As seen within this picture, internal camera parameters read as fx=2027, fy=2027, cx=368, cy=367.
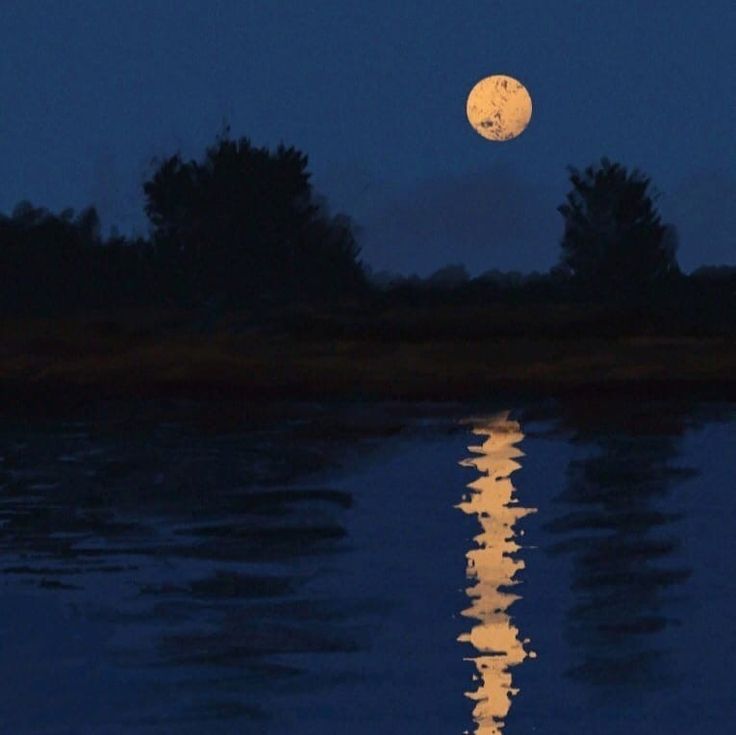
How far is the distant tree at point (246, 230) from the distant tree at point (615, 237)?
14.2 meters

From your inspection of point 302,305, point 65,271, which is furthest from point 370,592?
point 65,271

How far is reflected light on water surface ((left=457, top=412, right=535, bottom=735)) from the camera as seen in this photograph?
9.75 meters

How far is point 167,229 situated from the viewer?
3656 inches

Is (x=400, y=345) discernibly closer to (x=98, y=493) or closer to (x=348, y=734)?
(x=98, y=493)

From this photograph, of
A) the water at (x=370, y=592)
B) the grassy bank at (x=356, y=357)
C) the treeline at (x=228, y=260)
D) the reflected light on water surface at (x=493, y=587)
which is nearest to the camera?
the water at (x=370, y=592)

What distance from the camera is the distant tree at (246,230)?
Answer: 89625 millimetres

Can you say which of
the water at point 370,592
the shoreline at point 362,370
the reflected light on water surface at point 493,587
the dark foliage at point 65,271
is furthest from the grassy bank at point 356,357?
→ the reflected light on water surface at point 493,587

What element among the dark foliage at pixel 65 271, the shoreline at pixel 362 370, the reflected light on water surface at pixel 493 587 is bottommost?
the reflected light on water surface at pixel 493 587

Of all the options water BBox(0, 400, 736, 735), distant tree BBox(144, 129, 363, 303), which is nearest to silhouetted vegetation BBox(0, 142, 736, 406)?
distant tree BBox(144, 129, 363, 303)

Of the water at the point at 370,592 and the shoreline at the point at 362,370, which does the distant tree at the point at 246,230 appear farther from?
the water at the point at 370,592

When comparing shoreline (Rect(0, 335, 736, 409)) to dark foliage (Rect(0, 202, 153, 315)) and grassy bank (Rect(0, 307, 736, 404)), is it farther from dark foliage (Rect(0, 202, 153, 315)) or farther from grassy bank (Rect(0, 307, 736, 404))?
dark foliage (Rect(0, 202, 153, 315))

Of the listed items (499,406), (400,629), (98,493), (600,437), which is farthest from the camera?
(499,406)

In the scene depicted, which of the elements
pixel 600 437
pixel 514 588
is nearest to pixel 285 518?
pixel 514 588

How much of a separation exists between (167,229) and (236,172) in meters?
Result: 4.51
